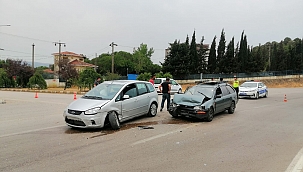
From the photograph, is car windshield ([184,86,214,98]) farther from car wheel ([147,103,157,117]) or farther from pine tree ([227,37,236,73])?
pine tree ([227,37,236,73])

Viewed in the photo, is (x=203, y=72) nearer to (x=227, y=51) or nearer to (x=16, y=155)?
(x=227, y=51)

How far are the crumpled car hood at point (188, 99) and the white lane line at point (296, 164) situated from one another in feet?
14.4

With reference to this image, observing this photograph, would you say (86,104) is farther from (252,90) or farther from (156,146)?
(252,90)

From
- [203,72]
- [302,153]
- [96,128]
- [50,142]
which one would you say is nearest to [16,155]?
[50,142]

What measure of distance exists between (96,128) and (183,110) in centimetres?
344

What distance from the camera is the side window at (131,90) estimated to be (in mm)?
9319

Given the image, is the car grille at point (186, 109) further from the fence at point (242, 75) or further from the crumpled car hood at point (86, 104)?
the fence at point (242, 75)

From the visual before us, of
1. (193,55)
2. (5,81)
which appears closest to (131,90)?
(5,81)

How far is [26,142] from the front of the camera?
6898 millimetres

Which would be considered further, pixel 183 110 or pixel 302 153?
pixel 183 110

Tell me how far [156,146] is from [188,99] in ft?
13.6

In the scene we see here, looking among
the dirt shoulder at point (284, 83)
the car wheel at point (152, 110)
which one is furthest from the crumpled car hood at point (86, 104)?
the dirt shoulder at point (284, 83)

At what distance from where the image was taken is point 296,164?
5305mm

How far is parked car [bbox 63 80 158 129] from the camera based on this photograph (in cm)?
798
